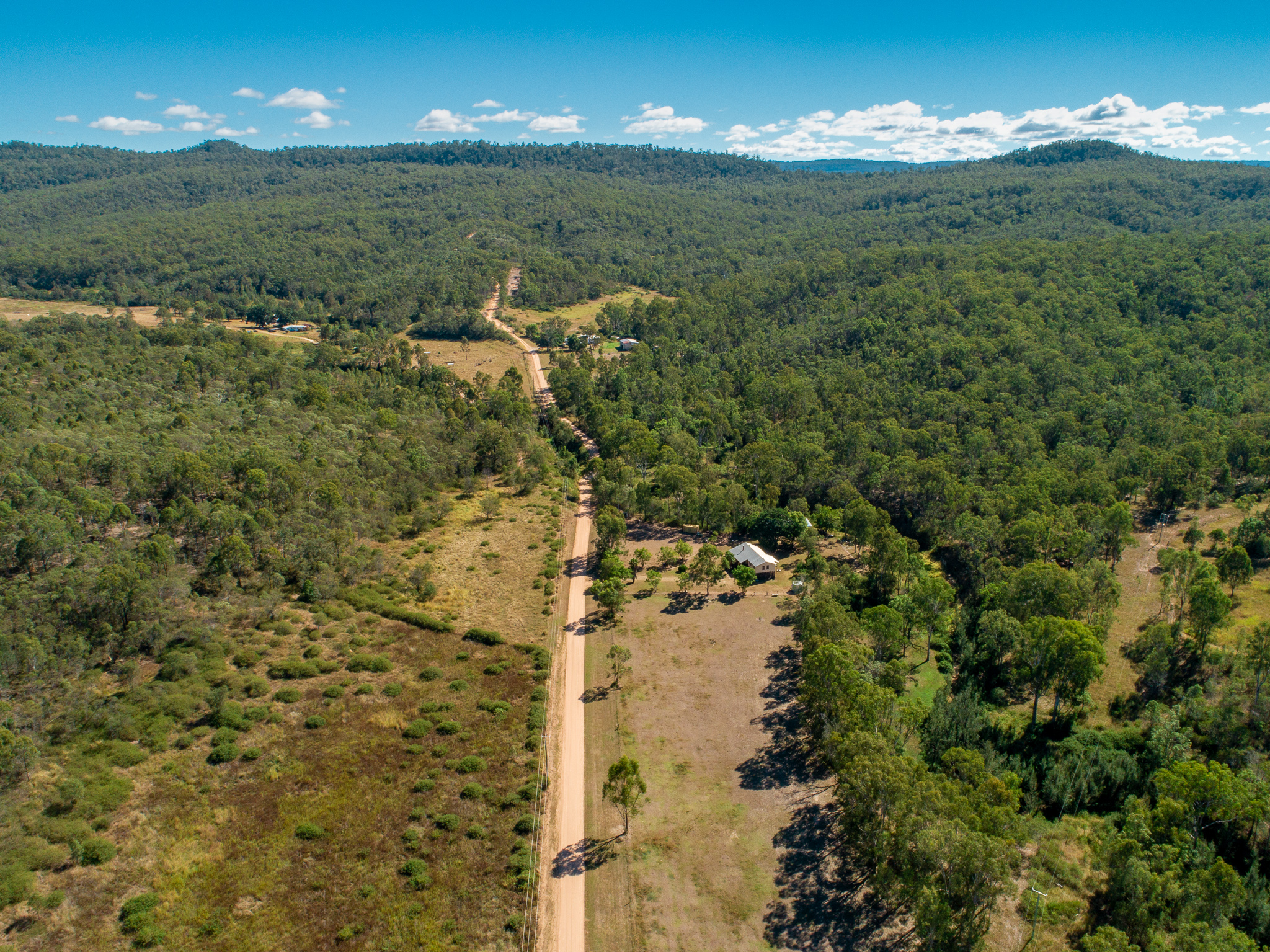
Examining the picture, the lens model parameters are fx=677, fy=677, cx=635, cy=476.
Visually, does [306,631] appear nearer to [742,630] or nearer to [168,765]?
[168,765]

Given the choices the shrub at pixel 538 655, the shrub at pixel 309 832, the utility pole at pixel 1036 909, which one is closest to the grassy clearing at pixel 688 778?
the shrub at pixel 538 655

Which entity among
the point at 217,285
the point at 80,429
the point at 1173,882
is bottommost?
the point at 1173,882

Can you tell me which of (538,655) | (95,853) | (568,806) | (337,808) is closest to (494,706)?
(538,655)

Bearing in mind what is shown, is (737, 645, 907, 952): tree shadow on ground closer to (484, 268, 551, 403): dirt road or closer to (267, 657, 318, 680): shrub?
(267, 657, 318, 680): shrub

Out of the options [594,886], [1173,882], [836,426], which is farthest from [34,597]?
[836,426]

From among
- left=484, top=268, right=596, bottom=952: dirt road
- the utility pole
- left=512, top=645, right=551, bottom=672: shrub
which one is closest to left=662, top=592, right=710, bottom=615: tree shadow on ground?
left=484, top=268, right=596, bottom=952: dirt road

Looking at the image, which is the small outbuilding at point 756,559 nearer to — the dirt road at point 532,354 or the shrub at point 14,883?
the shrub at point 14,883

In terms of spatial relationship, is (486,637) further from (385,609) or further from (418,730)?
(418,730)
